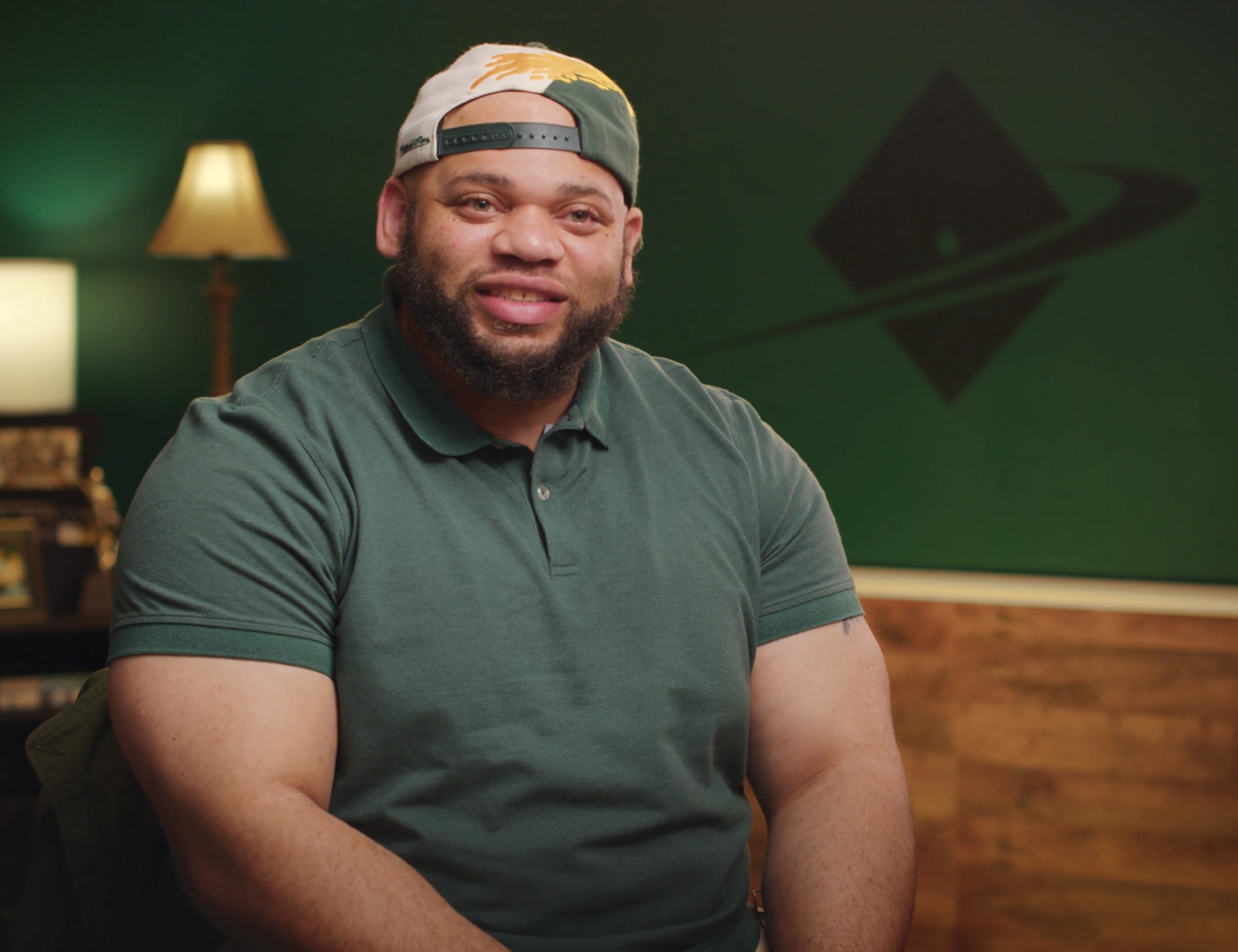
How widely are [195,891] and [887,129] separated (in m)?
2.29

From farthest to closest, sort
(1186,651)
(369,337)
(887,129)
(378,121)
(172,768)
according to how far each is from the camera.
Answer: (378,121)
(887,129)
(1186,651)
(369,337)
(172,768)

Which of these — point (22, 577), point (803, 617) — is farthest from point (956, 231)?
point (22, 577)

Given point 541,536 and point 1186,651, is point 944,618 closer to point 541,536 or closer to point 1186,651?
point 1186,651

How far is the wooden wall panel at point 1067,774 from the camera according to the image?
2.26m

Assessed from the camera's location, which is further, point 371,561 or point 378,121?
point 378,121

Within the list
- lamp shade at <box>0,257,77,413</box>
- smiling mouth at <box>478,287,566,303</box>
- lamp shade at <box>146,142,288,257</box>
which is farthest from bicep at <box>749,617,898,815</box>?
lamp shade at <box>0,257,77,413</box>

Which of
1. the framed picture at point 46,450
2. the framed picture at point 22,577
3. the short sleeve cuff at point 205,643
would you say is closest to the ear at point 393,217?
the short sleeve cuff at point 205,643

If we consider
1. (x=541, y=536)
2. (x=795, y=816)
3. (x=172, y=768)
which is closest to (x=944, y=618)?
(x=795, y=816)

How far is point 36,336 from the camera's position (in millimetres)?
3111

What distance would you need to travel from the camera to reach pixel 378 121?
10.5 feet

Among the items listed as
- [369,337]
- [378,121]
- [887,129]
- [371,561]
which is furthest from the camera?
[378,121]

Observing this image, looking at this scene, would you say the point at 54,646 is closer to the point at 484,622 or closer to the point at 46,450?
the point at 46,450

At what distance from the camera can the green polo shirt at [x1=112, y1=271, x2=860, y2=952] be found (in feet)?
3.76

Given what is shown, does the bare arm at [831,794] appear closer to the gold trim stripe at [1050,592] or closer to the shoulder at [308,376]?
the shoulder at [308,376]
